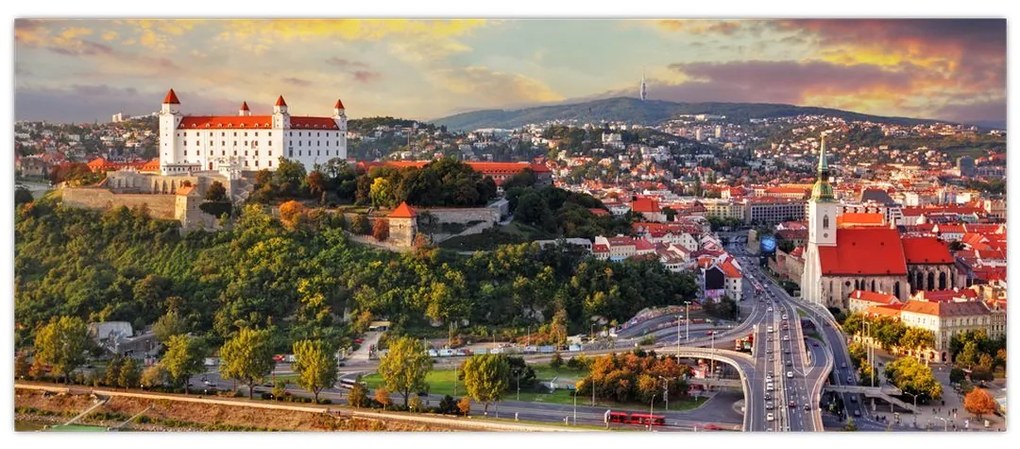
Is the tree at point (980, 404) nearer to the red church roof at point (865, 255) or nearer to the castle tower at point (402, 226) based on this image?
the red church roof at point (865, 255)

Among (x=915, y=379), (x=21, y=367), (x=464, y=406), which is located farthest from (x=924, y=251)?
(x=21, y=367)

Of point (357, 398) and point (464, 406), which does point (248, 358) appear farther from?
point (464, 406)

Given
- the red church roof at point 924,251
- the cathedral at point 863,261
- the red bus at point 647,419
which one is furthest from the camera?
the red church roof at point 924,251

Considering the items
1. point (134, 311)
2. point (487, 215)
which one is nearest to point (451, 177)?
point (487, 215)

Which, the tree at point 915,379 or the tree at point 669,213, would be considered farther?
the tree at point 669,213

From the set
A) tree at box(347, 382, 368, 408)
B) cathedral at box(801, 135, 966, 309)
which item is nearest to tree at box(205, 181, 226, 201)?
tree at box(347, 382, 368, 408)

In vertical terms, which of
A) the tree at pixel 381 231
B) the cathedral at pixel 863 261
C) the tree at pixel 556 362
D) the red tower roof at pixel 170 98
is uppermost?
the red tower roof at pixel 170 98

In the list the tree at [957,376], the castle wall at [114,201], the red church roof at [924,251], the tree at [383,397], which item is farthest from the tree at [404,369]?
→ the red church roof at [924,251]
